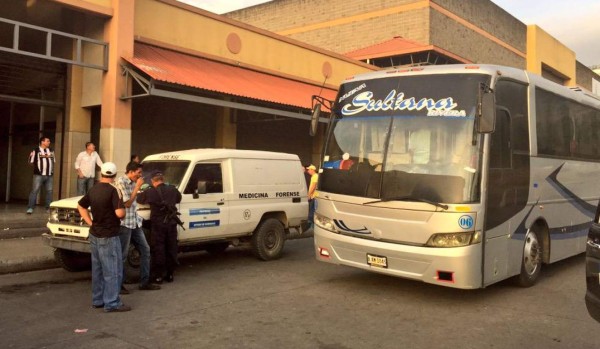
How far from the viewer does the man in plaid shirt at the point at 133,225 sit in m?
6.34

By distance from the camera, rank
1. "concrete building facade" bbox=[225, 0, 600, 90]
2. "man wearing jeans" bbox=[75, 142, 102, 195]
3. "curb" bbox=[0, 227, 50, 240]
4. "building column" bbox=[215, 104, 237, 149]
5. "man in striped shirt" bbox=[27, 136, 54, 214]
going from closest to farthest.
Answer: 1. "curb" bbox=[0, 227, 50, 240]
2. "man in striped shirt" bbox=[27, 136, 54, 214]
3. "man wearing jeans" bbox=[75, 142, 102, 195]
4. "building column" bbox=[215, 104, 237, 149]
5. "concrete building facade" bbox=[225, 0, 600, 90]

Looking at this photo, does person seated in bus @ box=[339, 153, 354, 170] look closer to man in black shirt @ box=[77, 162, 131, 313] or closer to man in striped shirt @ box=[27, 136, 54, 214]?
man in black shirt @ box=[77, 162, 131, 313]

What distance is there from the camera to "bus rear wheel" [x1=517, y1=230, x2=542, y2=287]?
6996mm

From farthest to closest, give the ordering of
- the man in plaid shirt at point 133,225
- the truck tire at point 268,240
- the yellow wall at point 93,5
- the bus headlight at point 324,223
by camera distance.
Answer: the yellow wall at point 93,5
the truck tire at point 268,240
the bus headlight at point 324,223
the man in plaid shirt at point 133,225

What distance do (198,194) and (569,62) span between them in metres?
44.3

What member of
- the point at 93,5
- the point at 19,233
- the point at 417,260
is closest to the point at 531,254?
the point at 417,260

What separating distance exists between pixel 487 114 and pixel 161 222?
4.51m

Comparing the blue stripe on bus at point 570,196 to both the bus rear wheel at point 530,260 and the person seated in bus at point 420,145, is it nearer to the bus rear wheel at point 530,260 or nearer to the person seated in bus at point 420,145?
the bus rear wheel at point 530,260

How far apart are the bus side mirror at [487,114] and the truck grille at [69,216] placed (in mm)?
5377

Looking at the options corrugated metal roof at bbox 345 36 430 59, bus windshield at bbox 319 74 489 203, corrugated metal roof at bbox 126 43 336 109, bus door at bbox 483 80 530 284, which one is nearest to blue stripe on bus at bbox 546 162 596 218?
bus door at bbox 483 80 530 284

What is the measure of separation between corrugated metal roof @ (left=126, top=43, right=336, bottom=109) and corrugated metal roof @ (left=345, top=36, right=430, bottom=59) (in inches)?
521

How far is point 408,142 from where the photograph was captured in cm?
622

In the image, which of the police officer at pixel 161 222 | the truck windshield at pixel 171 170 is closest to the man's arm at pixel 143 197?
the police officer at pixel 161 222

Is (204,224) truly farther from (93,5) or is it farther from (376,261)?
(93,5)
